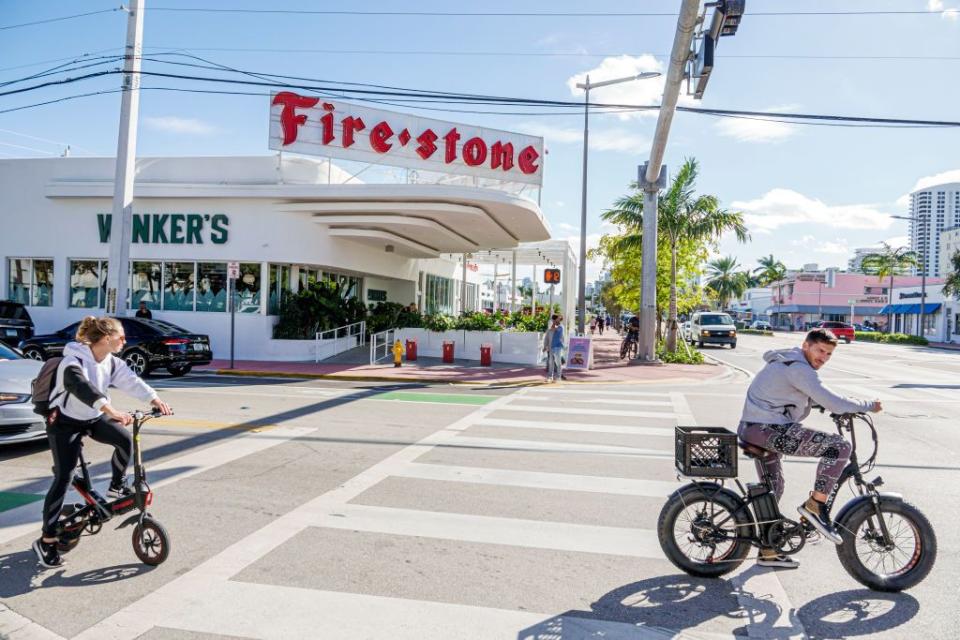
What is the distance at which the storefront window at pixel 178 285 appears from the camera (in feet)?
70.7

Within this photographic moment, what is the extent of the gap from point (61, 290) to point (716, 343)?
98.2 ft

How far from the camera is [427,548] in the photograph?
514 cm

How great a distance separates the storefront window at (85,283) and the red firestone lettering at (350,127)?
29.3ft

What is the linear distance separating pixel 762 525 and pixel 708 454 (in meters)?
0.62

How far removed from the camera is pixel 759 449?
15.6 feet

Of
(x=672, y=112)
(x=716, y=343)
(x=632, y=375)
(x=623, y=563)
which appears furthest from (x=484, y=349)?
(x=716, y=343)

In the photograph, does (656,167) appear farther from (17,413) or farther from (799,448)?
(17,413)

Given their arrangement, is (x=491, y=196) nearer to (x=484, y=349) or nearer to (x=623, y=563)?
(x=484, y=349)

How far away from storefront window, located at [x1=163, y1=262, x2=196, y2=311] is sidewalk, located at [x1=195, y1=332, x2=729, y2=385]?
2992 mm

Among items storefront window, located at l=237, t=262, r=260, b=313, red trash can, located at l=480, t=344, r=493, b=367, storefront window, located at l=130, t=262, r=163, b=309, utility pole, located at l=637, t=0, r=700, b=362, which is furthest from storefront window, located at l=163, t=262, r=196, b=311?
utility pole, located at l=637, t=0, r=700, b=362

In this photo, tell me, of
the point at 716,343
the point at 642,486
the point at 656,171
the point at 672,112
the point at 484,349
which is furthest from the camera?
the point at 716,343

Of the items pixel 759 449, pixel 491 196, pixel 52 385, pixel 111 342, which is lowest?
pixel 759 449

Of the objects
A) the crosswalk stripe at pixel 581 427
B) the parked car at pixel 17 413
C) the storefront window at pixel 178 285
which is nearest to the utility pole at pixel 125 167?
the storefront window at pixel 178 285

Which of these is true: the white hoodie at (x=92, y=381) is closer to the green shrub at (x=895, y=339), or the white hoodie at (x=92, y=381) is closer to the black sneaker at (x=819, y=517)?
the black sneaker at (x=819, y=517)
